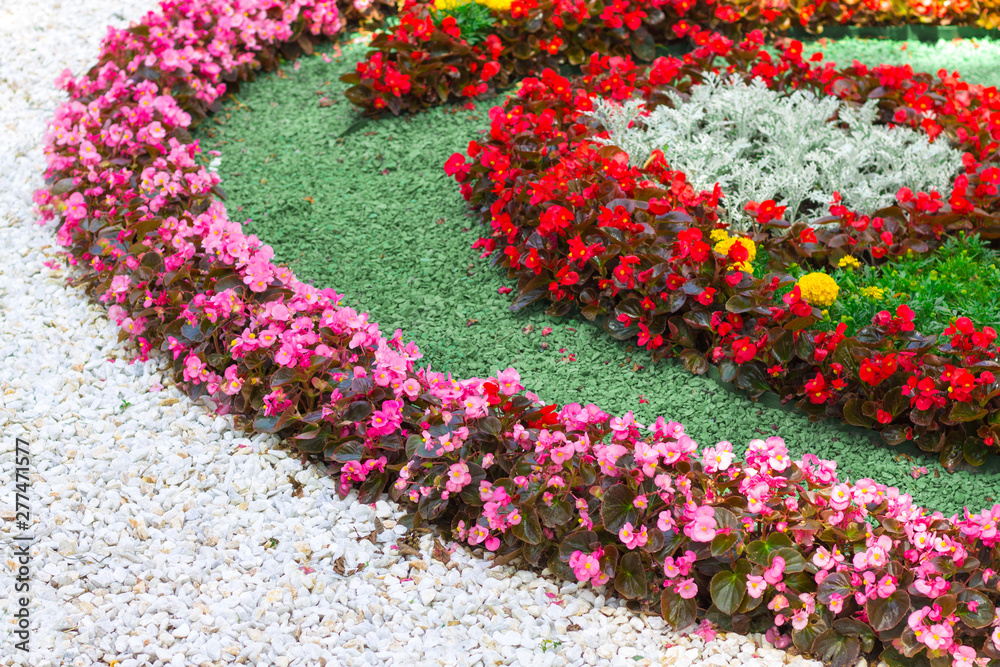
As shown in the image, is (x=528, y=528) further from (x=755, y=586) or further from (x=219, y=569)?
(x=219, y=569)

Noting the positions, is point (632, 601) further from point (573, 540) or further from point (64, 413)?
point (64, 413)

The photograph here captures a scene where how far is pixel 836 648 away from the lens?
2.26 metres

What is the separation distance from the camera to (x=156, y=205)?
3754 mm

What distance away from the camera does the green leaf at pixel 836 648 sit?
7.39ft

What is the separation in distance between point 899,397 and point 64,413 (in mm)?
2957

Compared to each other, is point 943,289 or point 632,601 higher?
point 943,289

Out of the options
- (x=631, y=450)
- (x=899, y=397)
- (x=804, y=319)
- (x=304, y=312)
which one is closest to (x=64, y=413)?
(x=304, y=312)

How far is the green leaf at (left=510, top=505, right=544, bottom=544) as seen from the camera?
248 centimetres

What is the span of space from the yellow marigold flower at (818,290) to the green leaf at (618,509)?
1.28 m

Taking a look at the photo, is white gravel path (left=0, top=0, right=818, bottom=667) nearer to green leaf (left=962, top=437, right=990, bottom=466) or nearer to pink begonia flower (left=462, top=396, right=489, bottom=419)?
pink begonia flower (left=462, top=396, right=489, bottom=419)

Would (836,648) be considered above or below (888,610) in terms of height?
below

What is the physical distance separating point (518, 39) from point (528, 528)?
3433 mm

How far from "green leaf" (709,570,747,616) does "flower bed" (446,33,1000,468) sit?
940mm

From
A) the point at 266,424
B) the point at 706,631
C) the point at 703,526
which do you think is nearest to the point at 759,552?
the point at 703,526
